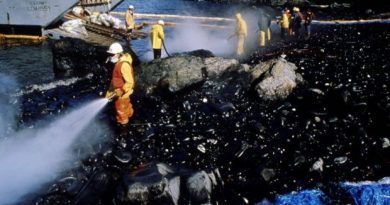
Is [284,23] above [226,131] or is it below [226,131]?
above

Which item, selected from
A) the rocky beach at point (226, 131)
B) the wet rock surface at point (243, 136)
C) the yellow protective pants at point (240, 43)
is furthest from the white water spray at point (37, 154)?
the yellow protective pants at point (240, 43)

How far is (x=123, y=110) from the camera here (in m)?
9.38

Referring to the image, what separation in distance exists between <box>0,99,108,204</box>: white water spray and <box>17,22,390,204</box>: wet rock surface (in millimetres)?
451

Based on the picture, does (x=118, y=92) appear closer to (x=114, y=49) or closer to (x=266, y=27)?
Result: (x=114, y=49)

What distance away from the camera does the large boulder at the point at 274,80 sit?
11227mm

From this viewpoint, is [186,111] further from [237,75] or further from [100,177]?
[100,177]

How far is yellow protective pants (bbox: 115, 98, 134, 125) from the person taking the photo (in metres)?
9.23

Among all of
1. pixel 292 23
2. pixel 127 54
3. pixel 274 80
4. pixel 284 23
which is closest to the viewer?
→ pixel 127 54

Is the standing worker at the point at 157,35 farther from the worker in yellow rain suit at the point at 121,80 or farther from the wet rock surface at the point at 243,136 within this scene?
the worker in yellow rain suit at the point at 121,80

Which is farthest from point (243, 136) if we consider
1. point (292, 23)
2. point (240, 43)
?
point (292, 23)

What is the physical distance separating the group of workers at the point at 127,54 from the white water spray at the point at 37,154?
36.1 inches

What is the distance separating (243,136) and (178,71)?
4.02 m

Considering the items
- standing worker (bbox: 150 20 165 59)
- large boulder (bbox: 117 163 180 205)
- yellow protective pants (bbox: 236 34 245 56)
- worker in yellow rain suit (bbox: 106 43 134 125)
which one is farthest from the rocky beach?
yellow protective pants (bbox: 236 34 245 56)

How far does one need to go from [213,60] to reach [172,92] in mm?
2451
